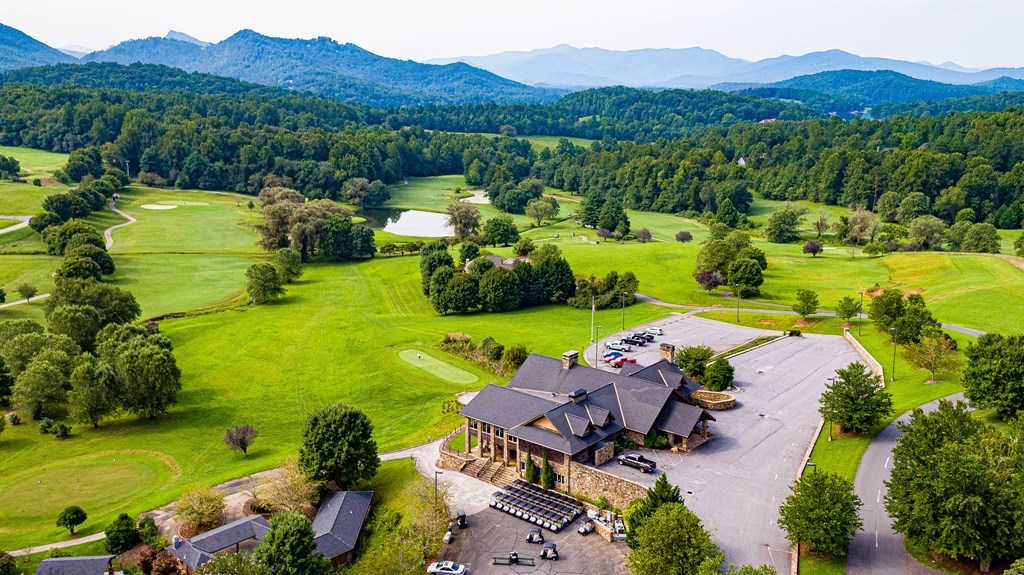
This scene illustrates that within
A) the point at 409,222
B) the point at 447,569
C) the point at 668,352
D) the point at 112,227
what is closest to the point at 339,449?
the point at 447,569

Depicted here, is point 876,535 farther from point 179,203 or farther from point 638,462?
point 179,203

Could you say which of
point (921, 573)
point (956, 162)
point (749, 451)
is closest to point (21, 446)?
point (749, 451)

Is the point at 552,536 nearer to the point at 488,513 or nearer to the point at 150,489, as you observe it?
the point at 488,513

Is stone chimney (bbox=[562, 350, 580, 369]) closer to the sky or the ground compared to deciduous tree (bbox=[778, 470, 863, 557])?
closer to the sky

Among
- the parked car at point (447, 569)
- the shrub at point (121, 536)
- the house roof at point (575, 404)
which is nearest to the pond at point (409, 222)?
the house roof at point (575, 404)

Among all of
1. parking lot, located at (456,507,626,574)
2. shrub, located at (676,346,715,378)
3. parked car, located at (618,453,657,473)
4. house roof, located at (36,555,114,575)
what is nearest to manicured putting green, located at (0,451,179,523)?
house roof, located at (36,555,114,575)

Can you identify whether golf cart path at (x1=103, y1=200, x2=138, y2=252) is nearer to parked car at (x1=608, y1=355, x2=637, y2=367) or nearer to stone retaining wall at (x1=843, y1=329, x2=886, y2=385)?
parked car at (x1=608, y1=355, x2=637, y2=367)

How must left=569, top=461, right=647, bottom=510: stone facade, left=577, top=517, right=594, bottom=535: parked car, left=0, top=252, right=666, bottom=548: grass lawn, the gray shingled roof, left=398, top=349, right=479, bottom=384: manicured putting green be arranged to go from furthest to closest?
1. left=398, top=349, right=479, bottom=384: manicured putting green
2. left=0, top=252, right=666, bottom=548: grass lawn
3. the gray shingled roof
4. left=569, top=461, right=647, bottom=510: stone facade
5. left=577, top=517, right=594, bottom=535: parked car
